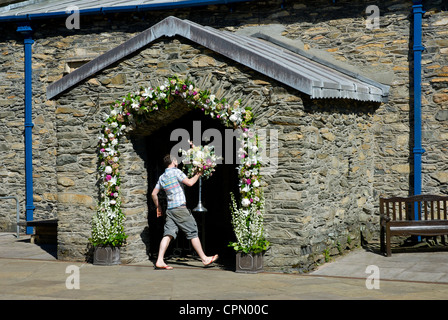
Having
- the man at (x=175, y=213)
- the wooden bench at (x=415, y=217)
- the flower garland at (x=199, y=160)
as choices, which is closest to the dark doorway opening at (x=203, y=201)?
the man at (x=175, y=213)

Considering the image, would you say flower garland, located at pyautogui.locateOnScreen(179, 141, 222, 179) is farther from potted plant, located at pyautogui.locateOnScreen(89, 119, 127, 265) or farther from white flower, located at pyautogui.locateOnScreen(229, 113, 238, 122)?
potted plant, located at pyautogui.locateOnScreen(89, 119, 127, 265)

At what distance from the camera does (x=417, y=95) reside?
10719 mm

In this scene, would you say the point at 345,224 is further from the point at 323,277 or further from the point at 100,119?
the point at 100,119

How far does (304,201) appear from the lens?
845cm

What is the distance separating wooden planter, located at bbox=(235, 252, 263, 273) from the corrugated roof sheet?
7.30 ft

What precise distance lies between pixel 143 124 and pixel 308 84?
2.59 m

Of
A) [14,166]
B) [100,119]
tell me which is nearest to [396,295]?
[100,119]

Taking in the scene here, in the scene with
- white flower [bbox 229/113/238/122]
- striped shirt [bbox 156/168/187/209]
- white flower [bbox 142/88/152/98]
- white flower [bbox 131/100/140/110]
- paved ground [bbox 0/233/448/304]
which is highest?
white flower [bbox 142/88/152/98]

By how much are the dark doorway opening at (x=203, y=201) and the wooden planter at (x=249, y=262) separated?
0.72m

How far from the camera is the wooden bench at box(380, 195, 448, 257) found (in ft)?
31.5

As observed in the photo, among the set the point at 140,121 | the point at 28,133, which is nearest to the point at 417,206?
the point at 140,121

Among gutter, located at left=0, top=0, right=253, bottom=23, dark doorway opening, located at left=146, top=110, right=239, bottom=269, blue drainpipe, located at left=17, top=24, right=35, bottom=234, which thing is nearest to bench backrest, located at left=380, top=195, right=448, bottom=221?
dark doorway opening, located at left=146, top=110, right=239, bottom=269

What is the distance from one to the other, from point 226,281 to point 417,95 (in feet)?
16.2

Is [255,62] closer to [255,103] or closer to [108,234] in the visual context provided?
[255,103]
